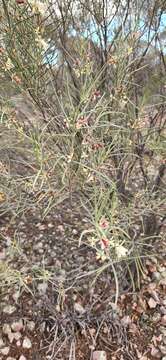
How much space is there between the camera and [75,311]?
7.95ft

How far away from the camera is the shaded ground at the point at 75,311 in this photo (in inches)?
89.6

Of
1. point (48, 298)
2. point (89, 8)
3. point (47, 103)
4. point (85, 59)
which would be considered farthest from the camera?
point (89, 8)

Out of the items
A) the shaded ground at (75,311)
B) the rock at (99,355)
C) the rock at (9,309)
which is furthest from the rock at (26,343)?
the rock at (99,355)

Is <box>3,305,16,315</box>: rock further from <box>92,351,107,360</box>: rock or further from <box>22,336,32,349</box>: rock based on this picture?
<box>92,351,107,360</box>: rock

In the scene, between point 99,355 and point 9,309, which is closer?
point 99,355

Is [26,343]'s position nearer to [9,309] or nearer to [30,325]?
[30,325]

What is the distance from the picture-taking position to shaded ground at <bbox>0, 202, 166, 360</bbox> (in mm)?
2275

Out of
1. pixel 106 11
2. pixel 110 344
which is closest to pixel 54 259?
pixel 110 344

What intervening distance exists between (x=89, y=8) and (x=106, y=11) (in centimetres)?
12

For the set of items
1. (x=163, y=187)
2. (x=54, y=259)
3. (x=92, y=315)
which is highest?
(x=163, y=187)

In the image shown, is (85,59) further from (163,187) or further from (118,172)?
(163,187)

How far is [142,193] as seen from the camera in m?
2.54

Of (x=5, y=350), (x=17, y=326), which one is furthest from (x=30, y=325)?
(x=5, y=350)

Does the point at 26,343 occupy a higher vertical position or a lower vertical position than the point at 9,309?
lower
